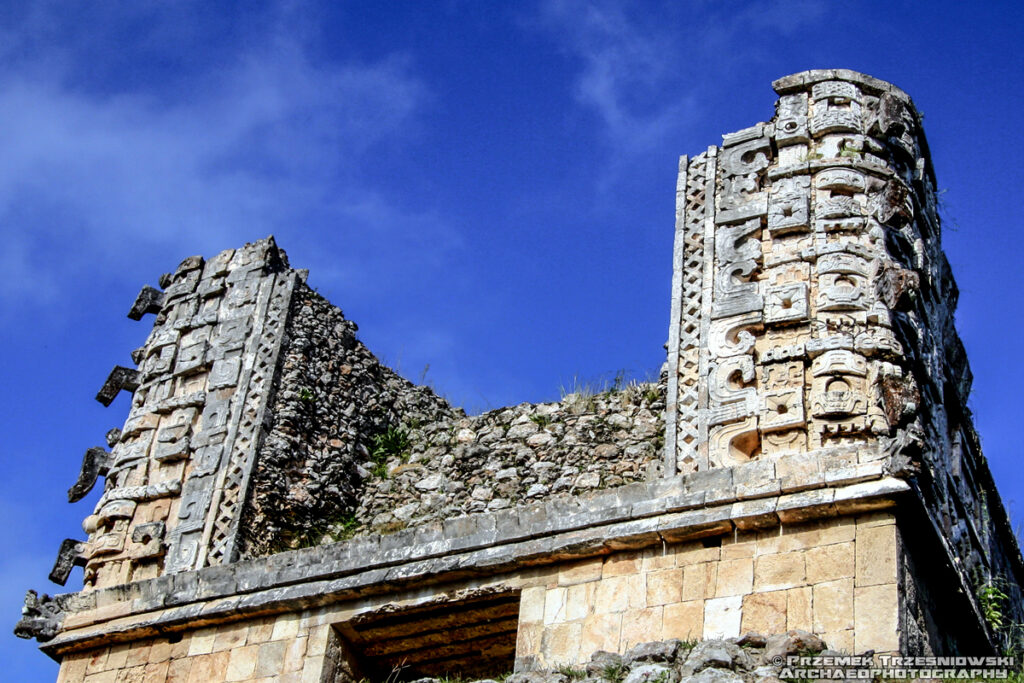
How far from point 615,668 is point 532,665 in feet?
2.86

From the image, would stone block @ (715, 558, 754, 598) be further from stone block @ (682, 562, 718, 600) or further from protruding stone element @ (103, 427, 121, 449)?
protruding stone element @ (103, 427, 121, 449)

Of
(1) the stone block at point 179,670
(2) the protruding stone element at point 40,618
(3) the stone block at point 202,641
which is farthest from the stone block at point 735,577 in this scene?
(2) the protruding stone element at point 40,618

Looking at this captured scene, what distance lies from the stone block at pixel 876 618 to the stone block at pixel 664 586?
1038 millimetres

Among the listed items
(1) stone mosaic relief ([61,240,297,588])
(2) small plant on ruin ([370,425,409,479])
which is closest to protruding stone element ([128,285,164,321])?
(1) stone mosaic relief ([61,240,297,588])

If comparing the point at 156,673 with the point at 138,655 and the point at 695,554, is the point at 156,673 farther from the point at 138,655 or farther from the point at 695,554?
the point at 695,554

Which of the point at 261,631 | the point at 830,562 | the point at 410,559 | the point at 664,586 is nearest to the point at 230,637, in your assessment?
the point at 261,631

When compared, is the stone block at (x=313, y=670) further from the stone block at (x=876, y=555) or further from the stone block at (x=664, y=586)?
the stone block at (x=876, y=555)

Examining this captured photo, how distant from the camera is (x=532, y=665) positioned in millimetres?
8758

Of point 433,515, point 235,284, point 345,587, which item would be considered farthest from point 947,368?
point 235,284

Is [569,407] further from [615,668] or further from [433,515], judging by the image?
[615,668]

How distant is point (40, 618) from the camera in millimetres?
10867

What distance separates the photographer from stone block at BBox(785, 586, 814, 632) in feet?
26.7

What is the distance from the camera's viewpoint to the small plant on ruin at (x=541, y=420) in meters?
11.5

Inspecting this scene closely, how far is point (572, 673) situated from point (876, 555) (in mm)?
1733
